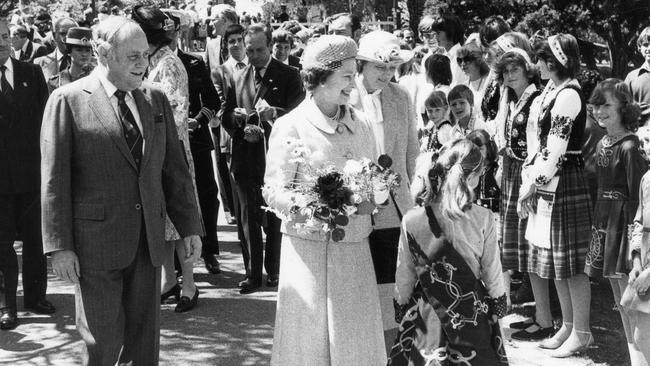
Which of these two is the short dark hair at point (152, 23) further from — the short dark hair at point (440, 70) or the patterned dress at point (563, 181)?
the patterned dress at point (563, 181)

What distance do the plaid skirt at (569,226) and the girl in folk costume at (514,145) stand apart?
0.35 meters

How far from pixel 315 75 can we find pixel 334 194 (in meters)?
0.71

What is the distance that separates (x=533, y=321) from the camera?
6.43m

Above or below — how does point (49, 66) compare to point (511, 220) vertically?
above

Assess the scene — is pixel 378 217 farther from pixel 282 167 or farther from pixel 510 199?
pixel 510 199

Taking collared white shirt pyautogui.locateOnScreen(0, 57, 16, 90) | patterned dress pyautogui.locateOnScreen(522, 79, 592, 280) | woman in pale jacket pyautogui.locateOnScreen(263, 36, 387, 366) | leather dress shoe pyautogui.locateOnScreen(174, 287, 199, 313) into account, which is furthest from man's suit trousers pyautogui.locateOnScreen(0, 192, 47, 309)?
patterned dress pyautogui.locateOnScreen(522, 79, 592, 280)

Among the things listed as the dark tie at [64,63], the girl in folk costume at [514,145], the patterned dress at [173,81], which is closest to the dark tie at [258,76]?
the patterned dress at [173,81]

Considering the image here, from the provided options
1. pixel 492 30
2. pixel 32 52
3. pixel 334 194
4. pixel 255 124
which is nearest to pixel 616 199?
pixel 334 194

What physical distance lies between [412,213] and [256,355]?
220 centimetres

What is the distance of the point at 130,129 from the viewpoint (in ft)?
14.5

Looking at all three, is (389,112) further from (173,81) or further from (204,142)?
(204,142)

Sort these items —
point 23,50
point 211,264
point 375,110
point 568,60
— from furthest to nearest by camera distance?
point 23,50, point 211,264, point 568,60, point 375,110

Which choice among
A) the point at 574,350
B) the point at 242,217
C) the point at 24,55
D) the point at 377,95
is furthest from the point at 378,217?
the point at 24,55

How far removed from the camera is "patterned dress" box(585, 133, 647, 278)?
17.5ft
